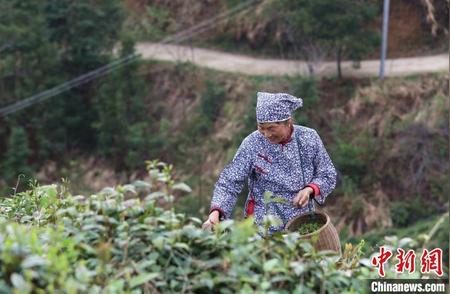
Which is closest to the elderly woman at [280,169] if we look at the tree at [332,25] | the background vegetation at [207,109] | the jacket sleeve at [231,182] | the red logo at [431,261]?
the jacket sleeve at [231,182]

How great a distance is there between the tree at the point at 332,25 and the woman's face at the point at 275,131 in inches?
471

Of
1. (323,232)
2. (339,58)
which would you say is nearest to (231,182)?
(323,232)

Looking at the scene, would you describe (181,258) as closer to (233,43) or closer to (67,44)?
(67,44)

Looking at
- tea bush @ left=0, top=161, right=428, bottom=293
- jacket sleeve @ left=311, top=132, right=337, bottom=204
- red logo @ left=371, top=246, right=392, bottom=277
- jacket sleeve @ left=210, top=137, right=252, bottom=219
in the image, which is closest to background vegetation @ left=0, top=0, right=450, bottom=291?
jacket sleeve @ left=311, top=132, right=337, bottom=204

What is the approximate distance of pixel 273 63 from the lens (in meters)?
18.6

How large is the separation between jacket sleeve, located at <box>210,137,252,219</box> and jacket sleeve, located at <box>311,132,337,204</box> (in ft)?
1.05

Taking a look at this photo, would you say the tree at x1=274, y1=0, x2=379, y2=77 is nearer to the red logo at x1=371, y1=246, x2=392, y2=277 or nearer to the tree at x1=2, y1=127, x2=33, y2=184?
the tree at x1=2, y1=127, x2=33, y2=184

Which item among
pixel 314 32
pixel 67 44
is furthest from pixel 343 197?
pixel 67 44

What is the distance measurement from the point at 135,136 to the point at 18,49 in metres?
3.46

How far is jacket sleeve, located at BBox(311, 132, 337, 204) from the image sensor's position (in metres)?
3.63

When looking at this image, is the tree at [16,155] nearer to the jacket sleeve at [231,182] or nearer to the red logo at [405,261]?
the jacket sleeve at [231,182]

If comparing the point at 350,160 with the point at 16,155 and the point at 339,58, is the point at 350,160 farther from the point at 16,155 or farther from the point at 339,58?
the point at 16,155

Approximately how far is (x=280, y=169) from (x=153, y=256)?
1552 millimetres

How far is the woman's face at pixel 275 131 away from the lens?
357cm
